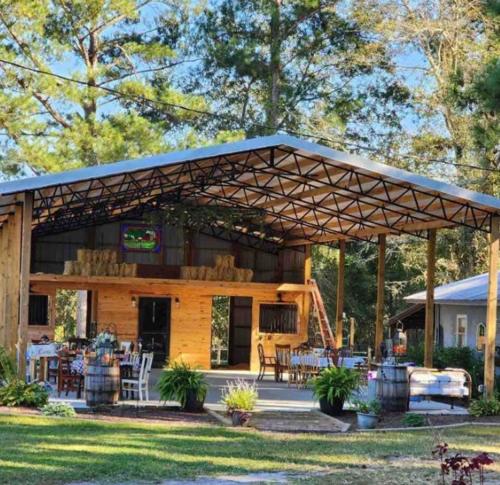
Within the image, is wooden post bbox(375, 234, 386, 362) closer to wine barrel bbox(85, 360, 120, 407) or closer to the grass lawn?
wine barrel bbox(85, 360, 120, 407)

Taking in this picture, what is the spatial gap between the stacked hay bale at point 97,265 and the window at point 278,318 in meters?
3.79

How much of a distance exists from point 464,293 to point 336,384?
8.10m

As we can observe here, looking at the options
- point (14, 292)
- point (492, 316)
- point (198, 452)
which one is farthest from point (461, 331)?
point (198, 452)

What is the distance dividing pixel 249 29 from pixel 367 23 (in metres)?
3.68

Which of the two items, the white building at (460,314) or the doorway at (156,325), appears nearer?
the white building at (460,314)

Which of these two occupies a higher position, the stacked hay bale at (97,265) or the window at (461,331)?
the stacked hay bale at (97,265)

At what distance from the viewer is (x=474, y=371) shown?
1817 cm

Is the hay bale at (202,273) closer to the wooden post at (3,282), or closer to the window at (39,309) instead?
the window at (39,309)

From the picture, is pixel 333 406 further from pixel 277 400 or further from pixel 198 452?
pixel 198 452

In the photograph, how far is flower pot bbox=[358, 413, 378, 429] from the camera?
1289 centimetres

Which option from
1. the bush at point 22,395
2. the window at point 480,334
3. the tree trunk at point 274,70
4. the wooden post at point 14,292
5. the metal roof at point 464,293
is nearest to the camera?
the bush at point 22,395

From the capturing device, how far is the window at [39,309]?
24.0m

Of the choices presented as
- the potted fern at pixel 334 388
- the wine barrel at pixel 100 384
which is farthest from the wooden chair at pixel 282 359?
the wine barrel at pixel 100 384

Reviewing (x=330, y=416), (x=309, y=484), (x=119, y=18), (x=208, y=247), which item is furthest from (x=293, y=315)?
(x=309, y=484)
